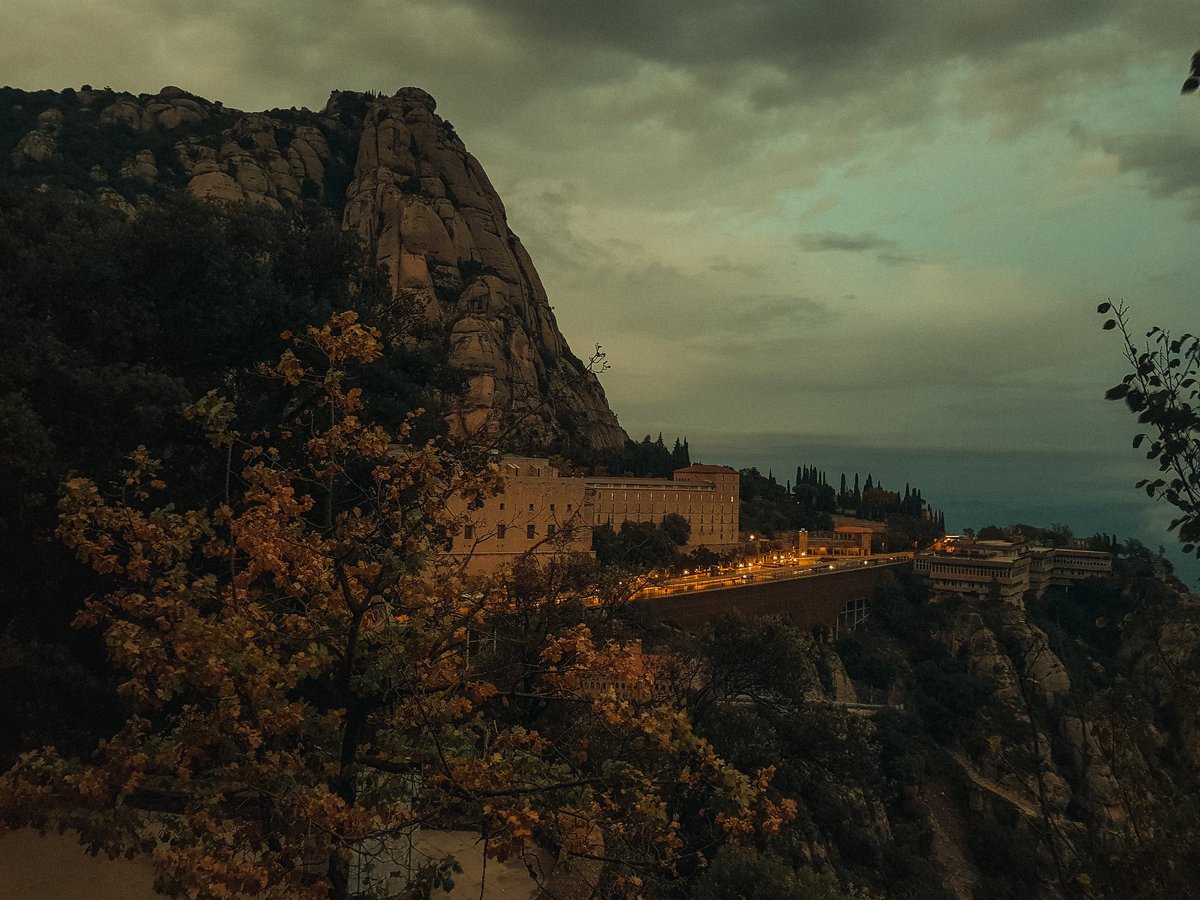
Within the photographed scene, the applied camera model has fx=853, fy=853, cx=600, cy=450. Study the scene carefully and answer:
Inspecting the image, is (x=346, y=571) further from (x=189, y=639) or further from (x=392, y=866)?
(x=392, y=866)

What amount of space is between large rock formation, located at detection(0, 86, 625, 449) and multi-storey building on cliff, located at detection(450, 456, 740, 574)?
856 inches

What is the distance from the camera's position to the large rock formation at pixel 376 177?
91.1 meters

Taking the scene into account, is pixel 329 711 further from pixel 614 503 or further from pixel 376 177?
pixel 376 177

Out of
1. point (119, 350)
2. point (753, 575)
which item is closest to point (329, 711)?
point (119, 350)

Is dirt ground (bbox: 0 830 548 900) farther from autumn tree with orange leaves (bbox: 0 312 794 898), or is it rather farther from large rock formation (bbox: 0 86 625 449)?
large rock formation (bbox: 0 86 625 449)

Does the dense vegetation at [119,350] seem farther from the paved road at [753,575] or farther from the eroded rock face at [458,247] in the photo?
the eroded rock face at [458,247]

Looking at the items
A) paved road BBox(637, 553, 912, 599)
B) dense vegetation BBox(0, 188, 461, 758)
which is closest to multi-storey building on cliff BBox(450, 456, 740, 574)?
paved road BBox(637, 553, 912, 599)

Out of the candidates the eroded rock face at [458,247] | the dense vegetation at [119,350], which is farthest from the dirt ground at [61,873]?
the eroded rock face at [458,247]

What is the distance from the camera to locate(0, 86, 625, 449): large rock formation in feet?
299

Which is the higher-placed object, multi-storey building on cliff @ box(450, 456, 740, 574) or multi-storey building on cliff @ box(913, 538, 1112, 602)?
multi-storey building on cliff @ box(450, 456, 740, 574)

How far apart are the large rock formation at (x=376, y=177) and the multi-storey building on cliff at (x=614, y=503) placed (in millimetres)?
21740

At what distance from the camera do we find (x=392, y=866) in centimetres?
1034

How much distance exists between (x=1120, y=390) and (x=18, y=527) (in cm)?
1147

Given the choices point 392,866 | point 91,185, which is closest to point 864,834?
point 392,866
